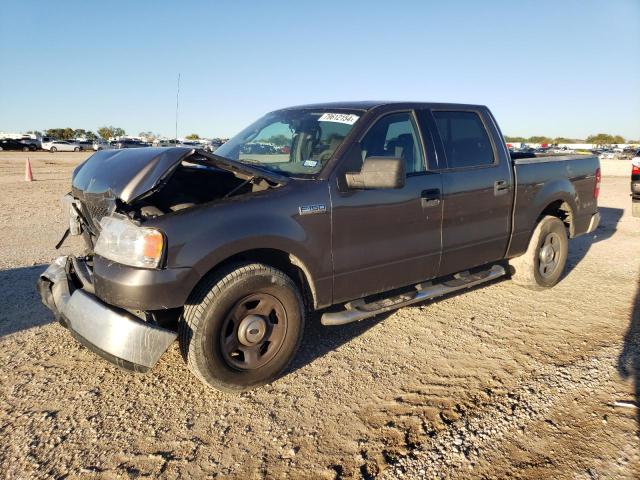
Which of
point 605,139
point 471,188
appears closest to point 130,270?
point 471,188

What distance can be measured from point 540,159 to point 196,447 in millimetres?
4602

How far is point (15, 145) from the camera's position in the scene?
45531 mm

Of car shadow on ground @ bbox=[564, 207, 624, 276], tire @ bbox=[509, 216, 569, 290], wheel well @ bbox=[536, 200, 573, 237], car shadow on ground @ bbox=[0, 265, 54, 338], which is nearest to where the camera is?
car shadow on ground @ bbox=[0, 265, 54, 338]

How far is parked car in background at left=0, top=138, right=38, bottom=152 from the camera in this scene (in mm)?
44281

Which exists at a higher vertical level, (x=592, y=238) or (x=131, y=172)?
(x=131, y=172)

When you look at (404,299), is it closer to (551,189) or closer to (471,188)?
(471,188)

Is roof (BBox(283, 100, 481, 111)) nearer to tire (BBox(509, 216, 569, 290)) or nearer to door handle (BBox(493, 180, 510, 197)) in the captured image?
door handle (BBox(493, 180, 510, 197))

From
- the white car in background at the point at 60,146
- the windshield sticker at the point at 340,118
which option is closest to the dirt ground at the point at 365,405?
the windshield sticker at the point at 340,118

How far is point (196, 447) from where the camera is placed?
2.57 meters

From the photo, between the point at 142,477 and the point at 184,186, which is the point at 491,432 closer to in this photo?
the point at 142,477

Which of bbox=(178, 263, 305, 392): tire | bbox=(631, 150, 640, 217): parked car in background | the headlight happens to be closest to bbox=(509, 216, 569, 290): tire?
bbox=(178, 263, 305, 392): tire

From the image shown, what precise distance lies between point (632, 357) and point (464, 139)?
7.56 feet

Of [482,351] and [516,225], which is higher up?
[516,225]

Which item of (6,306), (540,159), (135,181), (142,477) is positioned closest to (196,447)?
(142,477)
